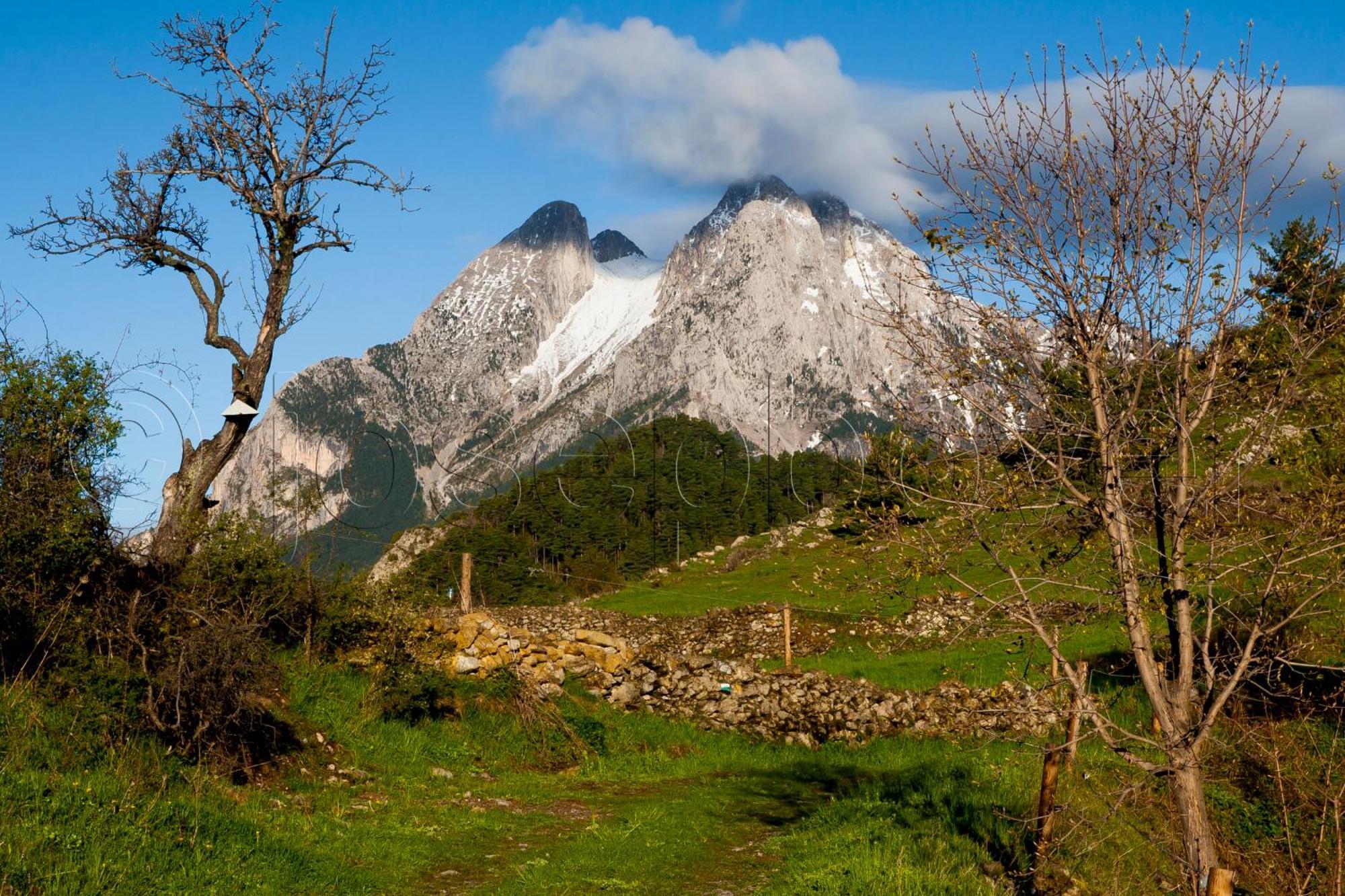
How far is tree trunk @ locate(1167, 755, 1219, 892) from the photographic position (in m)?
9.07

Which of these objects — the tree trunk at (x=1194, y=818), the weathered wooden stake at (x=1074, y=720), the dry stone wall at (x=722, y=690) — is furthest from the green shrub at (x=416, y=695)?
the tree trunk at (x=1194, y=818)

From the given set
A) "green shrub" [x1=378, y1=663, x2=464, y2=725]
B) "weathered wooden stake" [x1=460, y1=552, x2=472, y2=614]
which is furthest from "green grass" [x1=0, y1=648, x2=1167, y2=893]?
"weathered wooden stake" [x1=460, y1=552, x2=472, y2=614]

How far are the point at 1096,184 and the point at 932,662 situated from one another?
912 inches

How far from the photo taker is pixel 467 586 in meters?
25.2

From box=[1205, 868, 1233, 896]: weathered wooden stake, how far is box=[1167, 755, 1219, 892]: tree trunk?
492mm

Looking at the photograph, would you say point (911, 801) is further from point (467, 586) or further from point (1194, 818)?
point (467, 586)

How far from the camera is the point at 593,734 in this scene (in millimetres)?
19906

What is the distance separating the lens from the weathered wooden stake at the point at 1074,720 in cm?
945

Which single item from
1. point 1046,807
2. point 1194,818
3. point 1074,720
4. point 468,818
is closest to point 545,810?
point 468,818

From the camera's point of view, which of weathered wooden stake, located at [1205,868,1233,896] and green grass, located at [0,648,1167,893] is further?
green grass, located at [0,648,1167,893]

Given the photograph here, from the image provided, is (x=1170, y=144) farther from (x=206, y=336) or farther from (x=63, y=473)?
(x=206, y=336)

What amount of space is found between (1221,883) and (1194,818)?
2.74 ft

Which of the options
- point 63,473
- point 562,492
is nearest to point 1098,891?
point 63,473

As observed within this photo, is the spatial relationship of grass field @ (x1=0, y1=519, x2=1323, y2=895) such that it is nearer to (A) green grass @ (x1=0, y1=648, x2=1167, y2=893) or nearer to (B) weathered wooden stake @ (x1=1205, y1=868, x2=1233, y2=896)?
(A) green grass @ (x1=0, y1=648, x2=1167, y2=893)
